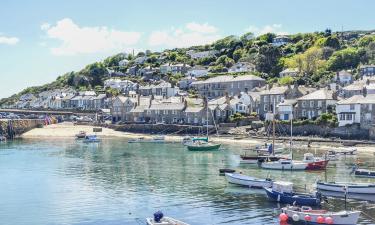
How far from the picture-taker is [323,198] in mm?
42656

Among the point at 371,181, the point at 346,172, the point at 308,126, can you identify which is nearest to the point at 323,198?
the point at 371,181

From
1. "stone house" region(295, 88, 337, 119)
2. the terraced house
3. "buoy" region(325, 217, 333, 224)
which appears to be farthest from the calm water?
the terraced house

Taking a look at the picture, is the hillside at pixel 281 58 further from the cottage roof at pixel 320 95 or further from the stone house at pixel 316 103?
the stone house at pixel 316 103

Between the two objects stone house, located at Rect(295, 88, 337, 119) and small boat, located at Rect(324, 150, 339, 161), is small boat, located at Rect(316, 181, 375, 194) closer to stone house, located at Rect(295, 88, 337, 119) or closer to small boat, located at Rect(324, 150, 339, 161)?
small boat, located at Rect(324, 150, 339, 161)

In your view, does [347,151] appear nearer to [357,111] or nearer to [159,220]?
[357,111]

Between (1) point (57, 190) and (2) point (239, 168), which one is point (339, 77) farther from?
(1) point (57, 190)

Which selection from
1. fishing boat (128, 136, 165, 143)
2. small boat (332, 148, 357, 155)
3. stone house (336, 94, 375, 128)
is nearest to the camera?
small boat (332, 148, 357, 155)

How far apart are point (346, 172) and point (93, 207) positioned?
29.4m

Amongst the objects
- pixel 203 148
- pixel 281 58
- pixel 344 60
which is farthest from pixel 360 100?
pixel 281 58

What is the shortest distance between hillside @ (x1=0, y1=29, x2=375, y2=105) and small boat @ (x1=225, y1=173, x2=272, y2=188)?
249ft

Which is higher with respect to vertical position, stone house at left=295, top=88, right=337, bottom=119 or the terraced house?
the terraced house

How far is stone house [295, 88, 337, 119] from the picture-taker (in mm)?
95188

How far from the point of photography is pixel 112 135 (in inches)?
4643

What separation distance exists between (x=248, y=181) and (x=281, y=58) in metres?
108
